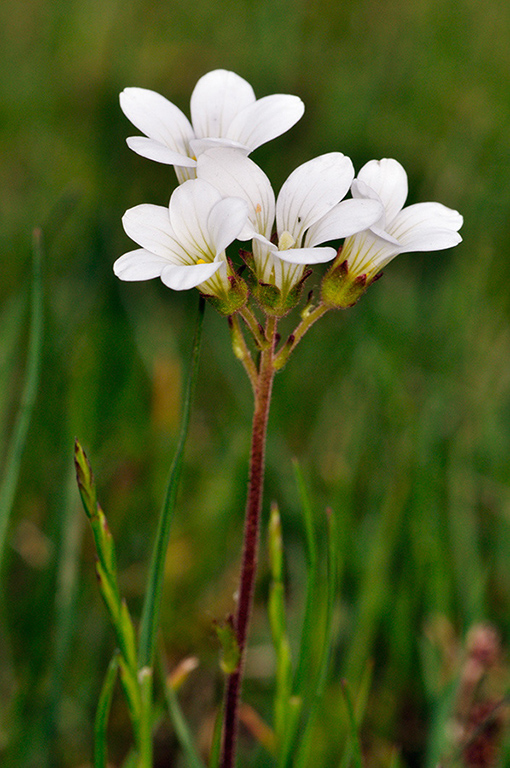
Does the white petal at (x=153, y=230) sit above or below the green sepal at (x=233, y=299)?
above

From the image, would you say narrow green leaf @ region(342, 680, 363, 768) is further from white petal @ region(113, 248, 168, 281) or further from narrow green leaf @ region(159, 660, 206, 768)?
white petal @ region(113, 248, 168, 281)

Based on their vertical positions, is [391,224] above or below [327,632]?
above

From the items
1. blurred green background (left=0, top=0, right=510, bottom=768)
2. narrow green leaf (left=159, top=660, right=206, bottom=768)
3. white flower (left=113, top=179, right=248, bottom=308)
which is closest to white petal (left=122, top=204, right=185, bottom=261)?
white flower (left=113, top=179, right=248, bottom=308)

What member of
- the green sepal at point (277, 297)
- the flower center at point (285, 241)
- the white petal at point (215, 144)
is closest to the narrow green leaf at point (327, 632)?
the green sepal at point (277, 297)

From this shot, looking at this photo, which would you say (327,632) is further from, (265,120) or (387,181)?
(265,120)

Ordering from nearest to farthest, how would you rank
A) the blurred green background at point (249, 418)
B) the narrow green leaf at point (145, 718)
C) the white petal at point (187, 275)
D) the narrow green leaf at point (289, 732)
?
the white petal at point (187, 275) → the narrow green leaf at point (145, 718) → the narrow green leaf at point (289, 732) → the blurred green background at point (249, 418)

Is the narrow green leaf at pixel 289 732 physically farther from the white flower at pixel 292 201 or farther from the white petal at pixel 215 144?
the white petal at pixel 215 144

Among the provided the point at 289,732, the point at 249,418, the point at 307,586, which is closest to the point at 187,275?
the point at 307,586

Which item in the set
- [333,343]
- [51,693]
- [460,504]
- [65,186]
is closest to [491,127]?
[333,343]
